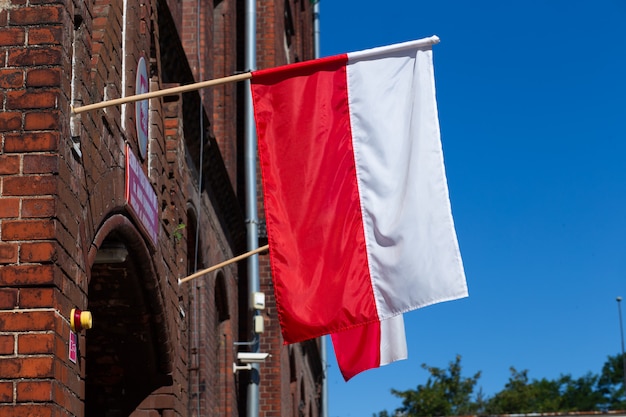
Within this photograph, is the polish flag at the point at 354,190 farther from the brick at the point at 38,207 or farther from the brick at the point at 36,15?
the brick at the point at 38,207

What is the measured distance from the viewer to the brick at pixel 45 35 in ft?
23.1

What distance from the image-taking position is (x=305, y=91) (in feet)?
26.4

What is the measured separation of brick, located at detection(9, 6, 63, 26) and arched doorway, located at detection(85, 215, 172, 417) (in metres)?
2.20

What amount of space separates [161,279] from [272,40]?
12.6 meters

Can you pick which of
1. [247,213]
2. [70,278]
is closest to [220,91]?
[247,213]

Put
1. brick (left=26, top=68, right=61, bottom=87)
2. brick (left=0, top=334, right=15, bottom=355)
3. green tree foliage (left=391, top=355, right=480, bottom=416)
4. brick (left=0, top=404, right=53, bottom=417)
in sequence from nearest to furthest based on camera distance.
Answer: brick (left=0, top=404, right=53, bottom=417) < brick (left=0, top=334, right=15, bottom=355) < brick (left=26, top=68, right=61, bottom=87) < green tree foliage (left=391, top=355, right=480, bottom=416)

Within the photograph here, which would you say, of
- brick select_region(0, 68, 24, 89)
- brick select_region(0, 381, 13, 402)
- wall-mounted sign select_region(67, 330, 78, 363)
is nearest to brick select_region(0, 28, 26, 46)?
brick select_region(0, 68, 24, 89)

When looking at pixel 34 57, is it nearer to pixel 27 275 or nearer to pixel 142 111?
pixel 27 275

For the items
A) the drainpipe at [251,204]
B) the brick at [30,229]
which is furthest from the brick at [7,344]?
the drainpipe at [251,204]

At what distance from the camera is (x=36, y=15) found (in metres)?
7.11

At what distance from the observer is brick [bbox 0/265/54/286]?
663cm

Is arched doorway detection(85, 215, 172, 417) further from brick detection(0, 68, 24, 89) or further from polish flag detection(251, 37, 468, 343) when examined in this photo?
brick detection(0, 68, 24, 89)

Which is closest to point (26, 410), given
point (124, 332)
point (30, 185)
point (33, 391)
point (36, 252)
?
point (33, 391)

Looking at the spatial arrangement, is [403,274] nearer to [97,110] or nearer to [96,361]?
[97,110]
